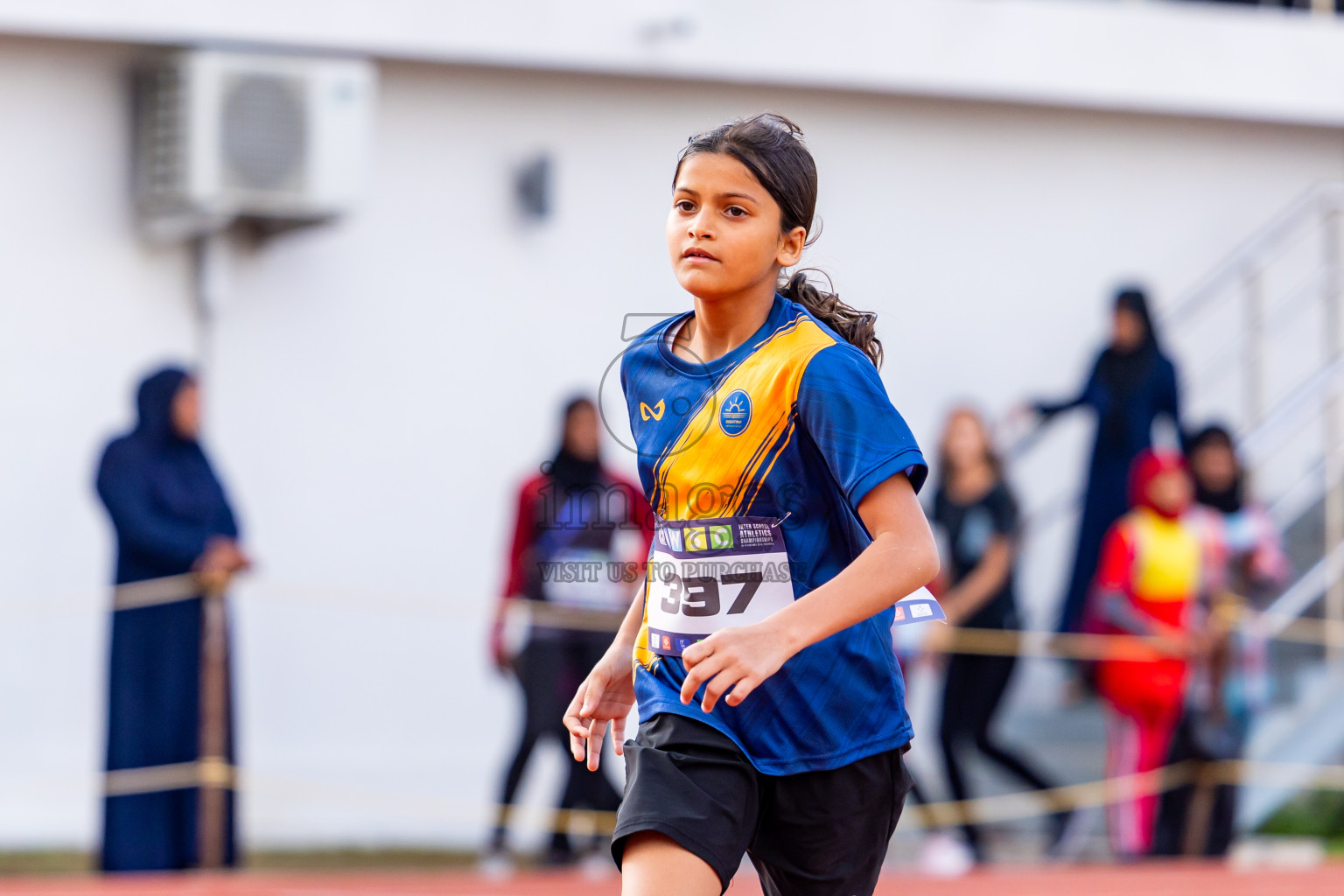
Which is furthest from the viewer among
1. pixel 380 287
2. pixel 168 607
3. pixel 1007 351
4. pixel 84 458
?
pixel 1007 351

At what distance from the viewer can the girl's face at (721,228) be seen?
2.67m

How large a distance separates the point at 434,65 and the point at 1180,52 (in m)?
4.01

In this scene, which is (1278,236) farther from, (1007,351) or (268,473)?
(268,473)

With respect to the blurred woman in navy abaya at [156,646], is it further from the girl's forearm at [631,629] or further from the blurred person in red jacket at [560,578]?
the girl's forearm at [631,629]

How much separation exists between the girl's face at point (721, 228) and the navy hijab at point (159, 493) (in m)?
4.40

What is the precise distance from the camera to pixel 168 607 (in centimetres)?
680

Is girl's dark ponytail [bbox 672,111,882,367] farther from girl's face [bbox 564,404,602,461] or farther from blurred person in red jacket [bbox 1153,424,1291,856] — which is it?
blurred person in red jacket [bbox 1153,424,1291,856]

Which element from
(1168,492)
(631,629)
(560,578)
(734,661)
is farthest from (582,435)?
(734,661)

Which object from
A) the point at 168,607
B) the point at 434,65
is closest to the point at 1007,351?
the point at 434,65

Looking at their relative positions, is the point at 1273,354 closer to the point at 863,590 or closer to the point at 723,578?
the point at 723,578

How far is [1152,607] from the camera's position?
7.61m

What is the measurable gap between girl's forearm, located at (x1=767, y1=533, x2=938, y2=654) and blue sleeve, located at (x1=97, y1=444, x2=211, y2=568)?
4.65 m

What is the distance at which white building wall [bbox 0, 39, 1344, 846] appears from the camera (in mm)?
8031

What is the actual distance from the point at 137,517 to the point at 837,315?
4.36m
